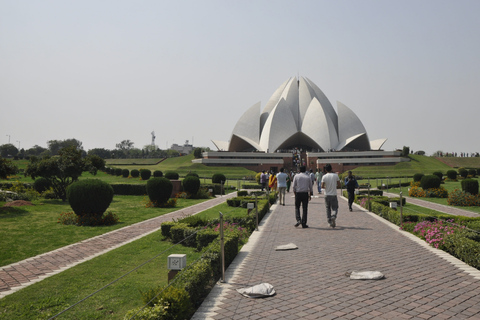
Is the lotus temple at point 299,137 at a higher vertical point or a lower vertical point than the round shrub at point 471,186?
higher

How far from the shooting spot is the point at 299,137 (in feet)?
196

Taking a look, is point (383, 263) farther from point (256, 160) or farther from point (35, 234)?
point (256, 160)

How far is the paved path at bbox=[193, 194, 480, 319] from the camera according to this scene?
3.55 m

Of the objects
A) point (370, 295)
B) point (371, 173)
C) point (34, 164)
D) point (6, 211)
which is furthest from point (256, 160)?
point (370, 295)

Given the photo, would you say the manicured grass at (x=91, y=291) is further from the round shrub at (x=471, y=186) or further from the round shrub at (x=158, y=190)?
the round shrub at (x=471, y=186)

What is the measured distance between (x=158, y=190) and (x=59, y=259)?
7.97 meters

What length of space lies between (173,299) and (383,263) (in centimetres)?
333

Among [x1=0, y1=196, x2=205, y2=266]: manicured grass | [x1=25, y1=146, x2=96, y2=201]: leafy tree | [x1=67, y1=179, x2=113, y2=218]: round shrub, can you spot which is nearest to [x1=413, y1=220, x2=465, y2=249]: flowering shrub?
[x1=0, y1=196, x2=205, y2=266]: manicured grass

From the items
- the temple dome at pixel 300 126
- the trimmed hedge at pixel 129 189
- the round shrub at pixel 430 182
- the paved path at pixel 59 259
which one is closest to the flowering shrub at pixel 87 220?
the paved path at pixel 59 259

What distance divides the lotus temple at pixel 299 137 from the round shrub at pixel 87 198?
4122 centimetres

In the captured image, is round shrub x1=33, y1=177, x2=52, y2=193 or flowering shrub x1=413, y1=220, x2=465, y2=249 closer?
flowering shrub x1=413, y1=220, x2=465, y2=249

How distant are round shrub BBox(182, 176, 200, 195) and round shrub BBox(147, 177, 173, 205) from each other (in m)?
4.04

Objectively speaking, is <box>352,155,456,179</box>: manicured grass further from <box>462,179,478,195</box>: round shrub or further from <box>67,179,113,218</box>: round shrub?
<box>67,179,113,218</box>: round shrub

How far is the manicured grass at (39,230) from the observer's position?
7.17 m
